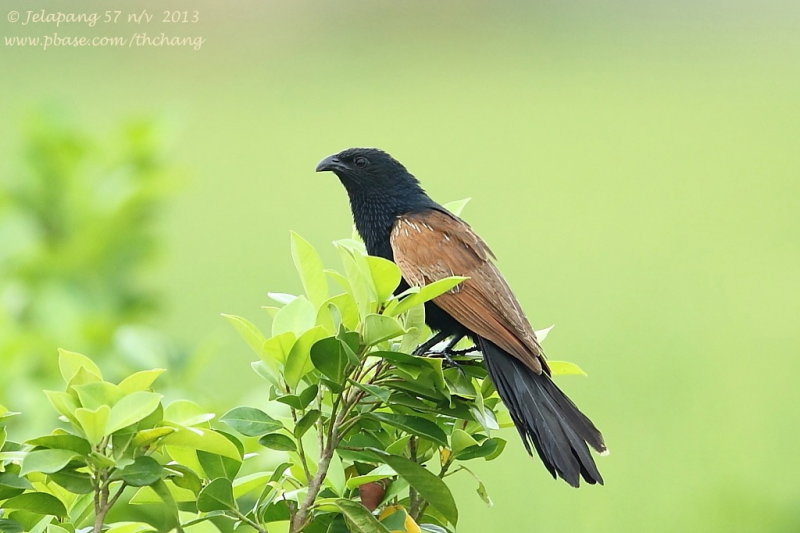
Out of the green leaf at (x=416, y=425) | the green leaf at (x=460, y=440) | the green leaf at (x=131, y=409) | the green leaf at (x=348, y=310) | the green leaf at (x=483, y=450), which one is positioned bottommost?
the green leaf at (x=483, y=450)

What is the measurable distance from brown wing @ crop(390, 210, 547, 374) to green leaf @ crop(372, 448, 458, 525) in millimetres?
353

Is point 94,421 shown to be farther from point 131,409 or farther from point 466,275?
point 466,275

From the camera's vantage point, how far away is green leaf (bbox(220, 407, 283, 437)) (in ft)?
2.73

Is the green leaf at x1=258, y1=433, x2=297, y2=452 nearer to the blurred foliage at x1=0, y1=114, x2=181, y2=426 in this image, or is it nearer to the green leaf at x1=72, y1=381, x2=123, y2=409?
the green leaf at x1=72, y1=381, x2=123, y2=409

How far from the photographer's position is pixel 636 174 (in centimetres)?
934

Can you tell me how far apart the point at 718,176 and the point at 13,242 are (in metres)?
7.93

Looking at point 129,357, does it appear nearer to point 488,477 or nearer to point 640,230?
point 488,477

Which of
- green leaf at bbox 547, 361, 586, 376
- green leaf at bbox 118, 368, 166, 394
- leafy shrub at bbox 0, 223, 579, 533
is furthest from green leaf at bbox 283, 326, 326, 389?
green leaf at bbox 547, 361, 586, 376

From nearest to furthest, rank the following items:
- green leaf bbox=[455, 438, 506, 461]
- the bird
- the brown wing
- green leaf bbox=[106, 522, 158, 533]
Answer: green leaf bbox=[106, 522, 158, 533]
green leaf bbox=[455, 438, 506, 461]
the bird
the brown wing

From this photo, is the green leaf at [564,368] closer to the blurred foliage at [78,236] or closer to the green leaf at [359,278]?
the green leaf at [359,278]

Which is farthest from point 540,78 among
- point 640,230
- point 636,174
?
point 640,230

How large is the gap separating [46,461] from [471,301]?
0.72 metres

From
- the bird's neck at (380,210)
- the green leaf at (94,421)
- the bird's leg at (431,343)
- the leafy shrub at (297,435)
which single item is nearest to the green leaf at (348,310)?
the leafy shrub at (297,435)

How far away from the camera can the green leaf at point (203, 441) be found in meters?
0.79
